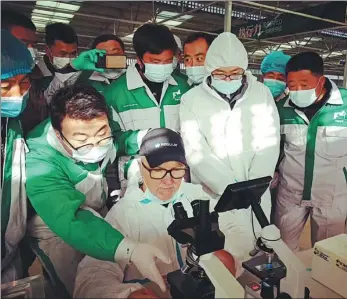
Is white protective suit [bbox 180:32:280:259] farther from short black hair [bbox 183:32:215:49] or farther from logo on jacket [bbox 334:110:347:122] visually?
logo on jacket [bbox 334:110:347:122]

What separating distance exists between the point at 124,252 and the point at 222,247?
32cm

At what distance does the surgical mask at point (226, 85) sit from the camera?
132 cm

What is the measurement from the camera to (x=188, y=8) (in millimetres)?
1293

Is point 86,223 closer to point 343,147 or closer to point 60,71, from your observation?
point 60,71

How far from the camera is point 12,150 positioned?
3.62ft

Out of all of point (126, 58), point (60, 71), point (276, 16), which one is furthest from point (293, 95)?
point (60, 71)

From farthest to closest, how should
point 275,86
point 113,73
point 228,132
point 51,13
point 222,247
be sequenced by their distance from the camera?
point 275,86
point 228,132
point 113,73
point 51,13
point 222,247

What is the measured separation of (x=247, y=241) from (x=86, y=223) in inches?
24.4

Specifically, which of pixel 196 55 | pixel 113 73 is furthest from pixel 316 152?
pixel 113 73

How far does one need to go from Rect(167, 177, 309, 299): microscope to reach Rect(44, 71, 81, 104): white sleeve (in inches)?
21.3

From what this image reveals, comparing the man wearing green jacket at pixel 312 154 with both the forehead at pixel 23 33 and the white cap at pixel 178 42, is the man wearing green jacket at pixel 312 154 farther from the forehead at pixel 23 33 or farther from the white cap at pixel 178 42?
the forehead at pixel 23 33

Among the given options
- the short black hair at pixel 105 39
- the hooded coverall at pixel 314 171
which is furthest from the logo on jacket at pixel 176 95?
the hooded coverall at pixel 314 171

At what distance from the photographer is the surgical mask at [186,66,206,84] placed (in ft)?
4.34

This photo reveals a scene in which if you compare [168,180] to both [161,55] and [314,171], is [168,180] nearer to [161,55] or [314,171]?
[161,55]
